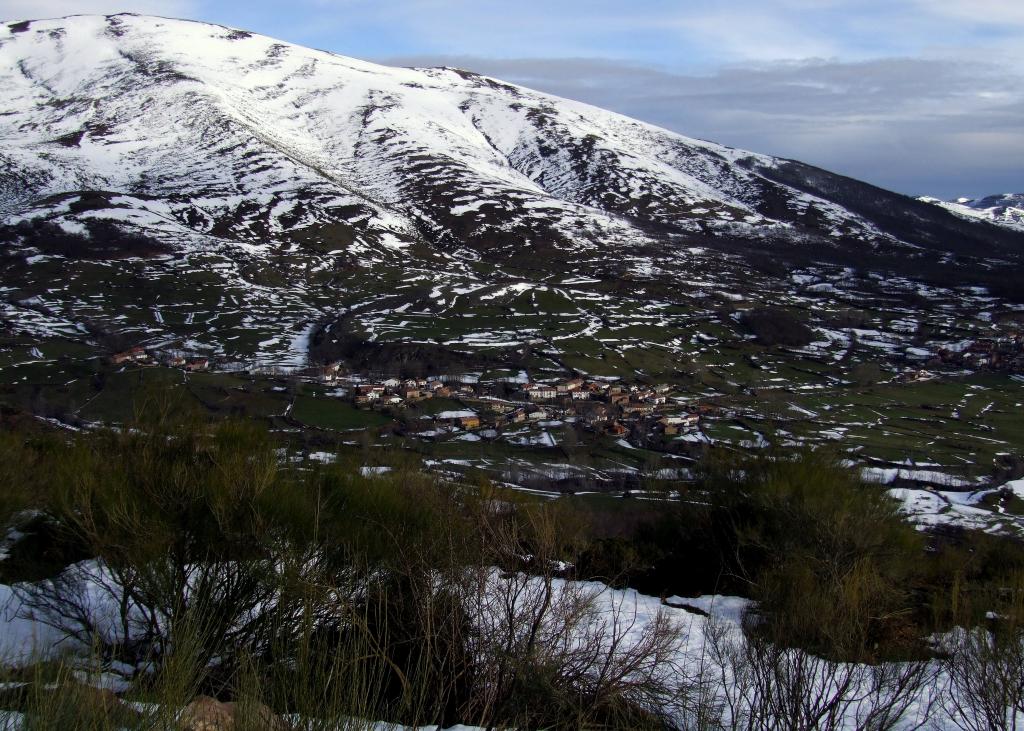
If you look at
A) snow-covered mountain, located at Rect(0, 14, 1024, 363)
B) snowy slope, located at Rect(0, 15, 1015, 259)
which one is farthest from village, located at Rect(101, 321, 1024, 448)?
snowy slope, located at Rect(0, 15, 1015, 259)

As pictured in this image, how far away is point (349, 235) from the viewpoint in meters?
132

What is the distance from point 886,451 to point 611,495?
21.1 meters

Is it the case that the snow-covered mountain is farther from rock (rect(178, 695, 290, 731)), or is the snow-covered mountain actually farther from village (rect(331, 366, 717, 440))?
rock (rect(178, 695, 290, 731))

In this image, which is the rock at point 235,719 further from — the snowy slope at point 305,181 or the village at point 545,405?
the snowy slope at point 305,181

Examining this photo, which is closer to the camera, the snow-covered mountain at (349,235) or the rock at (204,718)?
the rock at (204,718)

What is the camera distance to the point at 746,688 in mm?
7371

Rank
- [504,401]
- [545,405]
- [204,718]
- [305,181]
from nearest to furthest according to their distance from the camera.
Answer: [204,718], [545,405], [504,401], [305,181]

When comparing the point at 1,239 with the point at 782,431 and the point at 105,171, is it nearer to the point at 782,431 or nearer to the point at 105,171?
the point at 105,171

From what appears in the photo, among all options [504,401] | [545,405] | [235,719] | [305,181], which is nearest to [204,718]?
[235,719]

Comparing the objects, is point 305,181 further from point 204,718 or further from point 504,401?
point 204,718

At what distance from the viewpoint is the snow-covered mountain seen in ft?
303

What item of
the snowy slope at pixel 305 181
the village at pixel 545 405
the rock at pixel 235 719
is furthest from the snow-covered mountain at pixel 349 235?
the rock at pixel 235 719

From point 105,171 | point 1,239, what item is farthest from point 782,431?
point 105,171

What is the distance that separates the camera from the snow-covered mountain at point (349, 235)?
303ft
